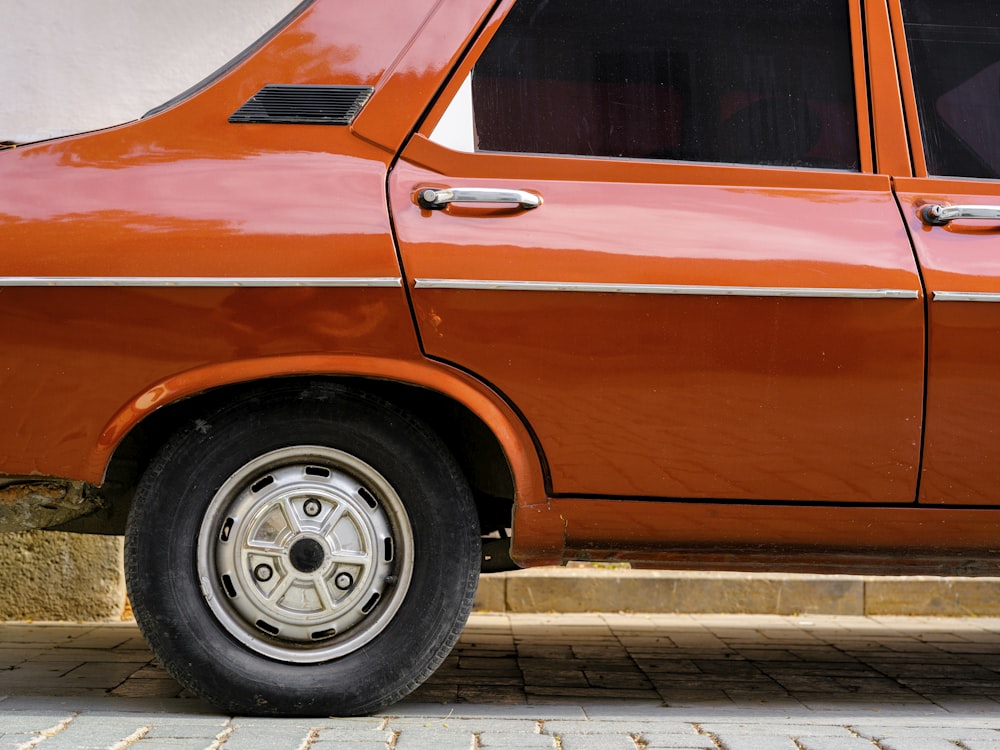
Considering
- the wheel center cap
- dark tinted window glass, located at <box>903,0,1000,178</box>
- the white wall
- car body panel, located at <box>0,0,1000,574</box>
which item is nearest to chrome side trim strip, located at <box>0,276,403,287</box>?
car body panel, located at <box>0,0,1000,574</box>

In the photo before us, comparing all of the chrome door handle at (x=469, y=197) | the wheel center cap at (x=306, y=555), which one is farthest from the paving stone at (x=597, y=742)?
the chrome door handle at (x=469, y=197)

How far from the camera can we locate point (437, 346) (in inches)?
112

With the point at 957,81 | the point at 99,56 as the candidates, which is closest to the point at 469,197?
the point at 957,81

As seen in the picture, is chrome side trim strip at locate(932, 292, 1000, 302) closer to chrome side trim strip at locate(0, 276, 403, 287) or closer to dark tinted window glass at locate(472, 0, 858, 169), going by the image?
dark tinted window glass at locate(472, 0, 858, 169)

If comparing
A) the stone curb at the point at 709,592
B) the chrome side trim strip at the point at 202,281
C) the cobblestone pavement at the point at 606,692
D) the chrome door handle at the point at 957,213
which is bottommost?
the stone curb at the point at 709,592

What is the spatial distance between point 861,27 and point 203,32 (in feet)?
10.4

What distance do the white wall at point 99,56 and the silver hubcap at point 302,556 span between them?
282 centimetres

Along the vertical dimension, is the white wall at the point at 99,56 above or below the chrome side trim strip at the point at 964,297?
above

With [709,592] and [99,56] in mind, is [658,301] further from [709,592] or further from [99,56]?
[99,56]

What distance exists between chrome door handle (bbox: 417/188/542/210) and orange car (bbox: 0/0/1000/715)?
11mm

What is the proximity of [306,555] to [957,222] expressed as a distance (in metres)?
1.83

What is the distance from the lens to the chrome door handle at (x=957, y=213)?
2.99 m

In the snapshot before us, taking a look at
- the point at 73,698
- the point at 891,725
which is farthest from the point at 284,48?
the point at 891,725

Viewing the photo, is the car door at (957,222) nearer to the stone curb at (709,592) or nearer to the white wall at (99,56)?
the stone curb at (709,592)
